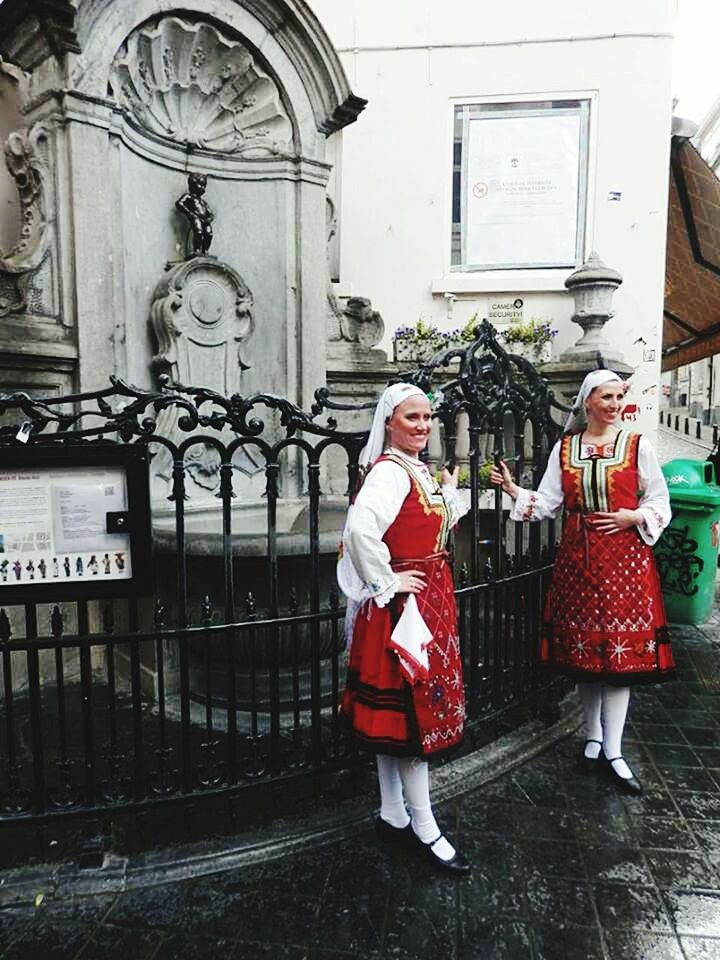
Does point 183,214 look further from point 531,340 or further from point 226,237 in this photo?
point 531,340

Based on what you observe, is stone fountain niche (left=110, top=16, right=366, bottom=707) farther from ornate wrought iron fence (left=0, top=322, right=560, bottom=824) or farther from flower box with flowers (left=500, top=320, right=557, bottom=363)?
flower box with flowers (left=500, top=320, right=557, bottom=363)

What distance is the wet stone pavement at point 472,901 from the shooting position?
251cm

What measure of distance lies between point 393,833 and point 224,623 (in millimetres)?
1135

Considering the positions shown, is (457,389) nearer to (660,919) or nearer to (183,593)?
(183,593)

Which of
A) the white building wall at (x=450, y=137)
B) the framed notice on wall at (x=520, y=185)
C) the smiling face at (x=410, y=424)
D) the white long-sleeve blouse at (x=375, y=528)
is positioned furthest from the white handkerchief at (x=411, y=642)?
the framed notice on wall at (x=520, y=185)

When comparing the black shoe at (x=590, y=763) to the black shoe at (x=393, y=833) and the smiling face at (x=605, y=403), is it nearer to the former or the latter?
the black shoe at (x=393, y=833)

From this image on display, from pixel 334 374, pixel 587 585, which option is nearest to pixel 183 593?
pixel 587 585

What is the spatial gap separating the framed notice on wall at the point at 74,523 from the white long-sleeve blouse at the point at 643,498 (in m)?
1.88

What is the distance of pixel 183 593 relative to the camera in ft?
10.1

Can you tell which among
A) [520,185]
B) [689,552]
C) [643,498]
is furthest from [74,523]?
[520,185]

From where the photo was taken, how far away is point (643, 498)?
11.8 feet

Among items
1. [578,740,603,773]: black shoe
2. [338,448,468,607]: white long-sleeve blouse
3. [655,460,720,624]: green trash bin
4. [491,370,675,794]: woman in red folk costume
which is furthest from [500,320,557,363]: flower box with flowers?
[338,448,468,607]: white long-sleeve blouse

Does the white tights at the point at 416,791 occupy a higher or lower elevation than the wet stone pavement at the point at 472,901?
higher

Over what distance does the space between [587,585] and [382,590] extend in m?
1.39
